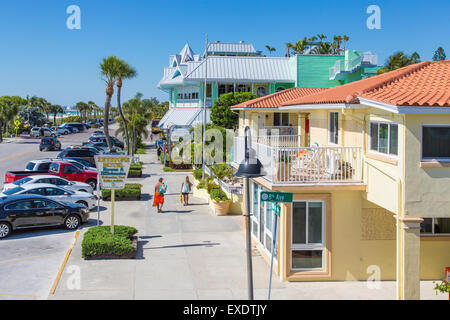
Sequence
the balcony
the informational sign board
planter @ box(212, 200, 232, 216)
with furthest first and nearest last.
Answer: planter @ box(212, 200, 232, 216), the informational sign board, the balcony

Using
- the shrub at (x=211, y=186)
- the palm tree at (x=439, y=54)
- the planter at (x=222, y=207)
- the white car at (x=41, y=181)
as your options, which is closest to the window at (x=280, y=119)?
the shrub at (x=211, y=186)

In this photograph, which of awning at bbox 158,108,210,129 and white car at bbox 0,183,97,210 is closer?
white car at bbox 0,183,97,210

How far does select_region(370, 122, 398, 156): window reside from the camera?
1097cm

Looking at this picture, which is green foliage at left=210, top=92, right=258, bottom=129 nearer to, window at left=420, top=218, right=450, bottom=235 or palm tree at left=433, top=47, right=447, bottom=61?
window at left=420, top=218, right=450, bottom=235

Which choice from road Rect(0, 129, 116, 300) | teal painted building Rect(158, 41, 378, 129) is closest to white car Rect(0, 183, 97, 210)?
road Rect(0, 129, 116, 300)

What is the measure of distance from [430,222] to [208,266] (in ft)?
20.4

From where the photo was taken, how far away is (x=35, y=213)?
1756 centimetres

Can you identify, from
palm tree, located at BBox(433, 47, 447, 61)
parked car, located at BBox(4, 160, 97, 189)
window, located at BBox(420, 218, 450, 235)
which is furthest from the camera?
palm tree, located at BBox(433, 47, 447, 61)

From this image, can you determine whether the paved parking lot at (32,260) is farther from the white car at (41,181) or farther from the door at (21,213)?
the white car at (41,181)

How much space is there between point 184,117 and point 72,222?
27558 mm

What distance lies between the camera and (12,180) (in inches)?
970

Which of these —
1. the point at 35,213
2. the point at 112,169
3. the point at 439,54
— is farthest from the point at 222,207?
the point at 439,54

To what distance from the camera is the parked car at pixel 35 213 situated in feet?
55.9

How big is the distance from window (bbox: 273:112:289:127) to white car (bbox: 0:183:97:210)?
10.5m
